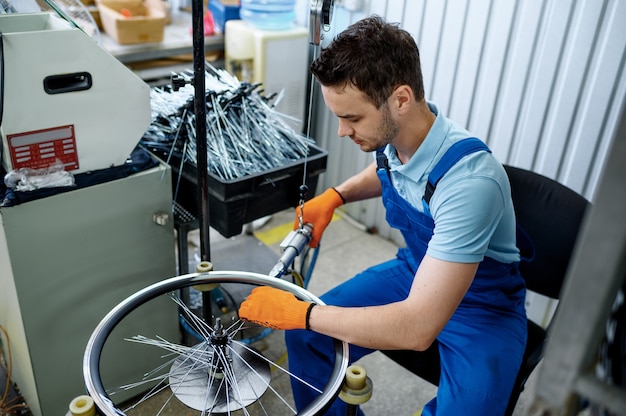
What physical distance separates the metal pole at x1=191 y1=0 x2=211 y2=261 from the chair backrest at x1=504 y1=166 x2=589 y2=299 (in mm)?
846

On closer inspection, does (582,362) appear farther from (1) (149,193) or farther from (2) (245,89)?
(2) (245,89)

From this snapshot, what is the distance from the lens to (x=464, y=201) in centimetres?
122

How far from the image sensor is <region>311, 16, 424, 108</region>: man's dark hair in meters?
1.23

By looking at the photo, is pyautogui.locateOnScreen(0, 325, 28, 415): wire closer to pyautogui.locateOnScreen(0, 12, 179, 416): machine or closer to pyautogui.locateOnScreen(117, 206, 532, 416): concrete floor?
pyautogui.locateOnScreen(0, 12, 179, 416): machine

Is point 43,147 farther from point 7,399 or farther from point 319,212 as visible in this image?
point 7,399

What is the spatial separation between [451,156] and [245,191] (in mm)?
589

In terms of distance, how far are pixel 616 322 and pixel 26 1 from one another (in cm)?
169

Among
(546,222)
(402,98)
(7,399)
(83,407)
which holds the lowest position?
(7,399)

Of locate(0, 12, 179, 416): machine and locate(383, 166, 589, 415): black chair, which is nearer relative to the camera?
locate(0, 12, 179, 416): machine

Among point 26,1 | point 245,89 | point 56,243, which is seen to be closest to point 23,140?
point 56,243

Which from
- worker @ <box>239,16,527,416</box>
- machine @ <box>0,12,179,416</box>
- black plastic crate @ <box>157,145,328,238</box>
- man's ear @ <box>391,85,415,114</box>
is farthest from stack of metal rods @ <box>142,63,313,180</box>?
man's ear @ <box>391,85,415,114</box>

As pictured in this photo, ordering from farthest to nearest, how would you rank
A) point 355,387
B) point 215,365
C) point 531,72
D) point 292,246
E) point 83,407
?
1. point 531,72
2. point 292,246
3. point 215,365
4. point 355,387
5. point 83,407

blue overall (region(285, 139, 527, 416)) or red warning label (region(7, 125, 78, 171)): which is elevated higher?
red warning label (region(7, 125, 78, 171))

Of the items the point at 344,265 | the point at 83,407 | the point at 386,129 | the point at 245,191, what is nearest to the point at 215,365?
the point at 83,407
